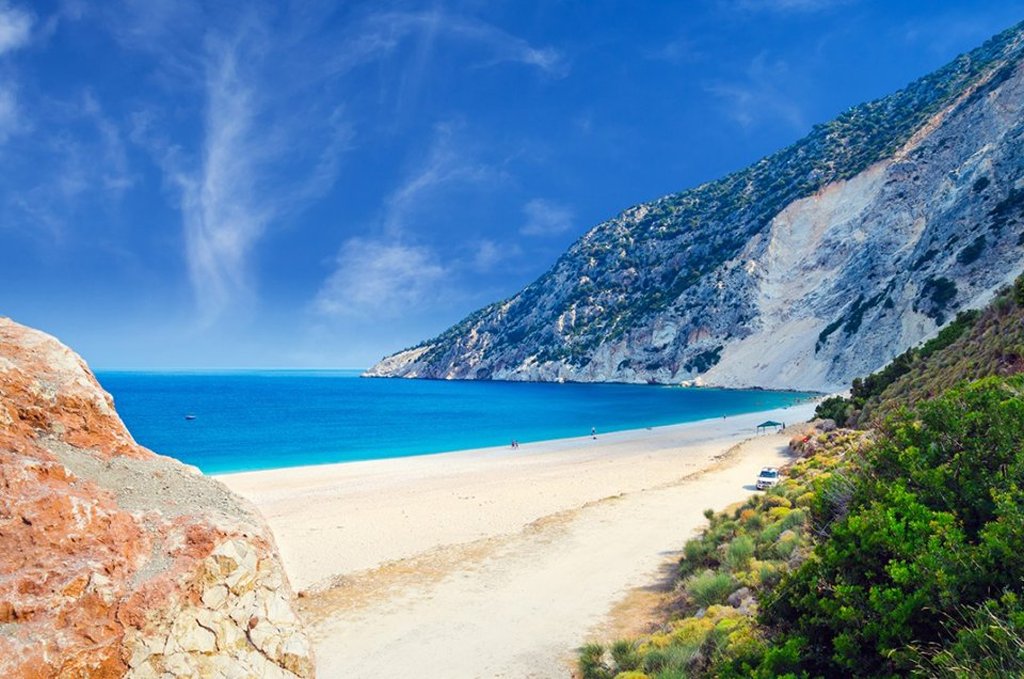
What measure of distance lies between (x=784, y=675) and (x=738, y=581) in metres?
5.58

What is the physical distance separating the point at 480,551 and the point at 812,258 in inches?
3919

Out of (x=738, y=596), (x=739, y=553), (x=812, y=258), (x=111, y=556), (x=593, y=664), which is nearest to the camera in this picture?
(x=111, y=556)

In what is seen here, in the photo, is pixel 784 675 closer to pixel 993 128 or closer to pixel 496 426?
pixel 496 426

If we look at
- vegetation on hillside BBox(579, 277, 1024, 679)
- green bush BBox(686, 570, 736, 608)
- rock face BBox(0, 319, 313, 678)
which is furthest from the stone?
rock face BBox(0, 319, 313, 678)

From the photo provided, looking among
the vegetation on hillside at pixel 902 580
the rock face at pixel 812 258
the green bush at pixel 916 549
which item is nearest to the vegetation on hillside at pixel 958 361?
the vegetation on hillside at pixel 902 580

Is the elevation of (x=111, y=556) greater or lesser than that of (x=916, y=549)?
greater

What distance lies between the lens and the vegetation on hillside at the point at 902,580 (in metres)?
4.09

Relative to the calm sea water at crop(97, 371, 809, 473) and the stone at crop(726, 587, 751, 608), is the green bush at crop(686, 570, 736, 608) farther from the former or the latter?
the calm sea water at crop(97, 371, 809, 473)

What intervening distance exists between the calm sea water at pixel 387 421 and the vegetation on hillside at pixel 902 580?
36.6 metres

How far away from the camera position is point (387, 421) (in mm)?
66438

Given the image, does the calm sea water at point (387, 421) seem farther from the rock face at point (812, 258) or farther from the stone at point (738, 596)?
the stone at point (738, 596)

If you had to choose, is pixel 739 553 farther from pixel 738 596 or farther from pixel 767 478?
pixel 767 478

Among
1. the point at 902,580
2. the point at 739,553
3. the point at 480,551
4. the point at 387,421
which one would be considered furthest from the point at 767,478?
the point at 387,421

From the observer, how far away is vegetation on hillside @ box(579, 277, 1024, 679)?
4.09 meters
